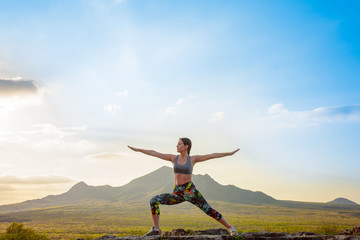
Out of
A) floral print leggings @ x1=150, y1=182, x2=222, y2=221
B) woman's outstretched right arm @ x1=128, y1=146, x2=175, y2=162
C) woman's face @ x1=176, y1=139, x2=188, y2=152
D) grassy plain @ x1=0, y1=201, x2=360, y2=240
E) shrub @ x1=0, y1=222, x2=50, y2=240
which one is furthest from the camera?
grassy plain @ x1=0, y1=201, x2=360, y2=240

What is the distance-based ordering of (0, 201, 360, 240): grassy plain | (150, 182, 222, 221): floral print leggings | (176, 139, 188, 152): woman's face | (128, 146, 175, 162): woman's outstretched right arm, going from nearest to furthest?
(150, 182, 222, 221): floral print leggings, (176, 139, 188, 152): woman's face, (128, 146, 175, 162): woman's outstretched right arm, (0, 201, 360, 240): grassy plain

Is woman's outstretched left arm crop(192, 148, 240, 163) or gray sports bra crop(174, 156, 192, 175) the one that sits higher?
woman's outstretched left arm crop(192, 148, 240, 163)

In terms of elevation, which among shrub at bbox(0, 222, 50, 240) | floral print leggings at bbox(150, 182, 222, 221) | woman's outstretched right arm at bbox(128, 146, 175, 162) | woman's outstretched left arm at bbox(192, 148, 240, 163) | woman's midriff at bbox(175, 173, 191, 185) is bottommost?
shrub at bbox(0, 222, 50, 240)

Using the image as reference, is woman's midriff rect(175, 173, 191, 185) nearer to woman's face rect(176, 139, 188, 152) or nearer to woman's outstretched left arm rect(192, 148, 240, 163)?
woman's outstretched left arm rect(192, 148, 240, 163)

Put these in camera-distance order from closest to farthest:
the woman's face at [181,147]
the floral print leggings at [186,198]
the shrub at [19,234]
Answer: the floral print leggings at [186,198] < the woman's face at [181,147] < the shrub at [19,234]

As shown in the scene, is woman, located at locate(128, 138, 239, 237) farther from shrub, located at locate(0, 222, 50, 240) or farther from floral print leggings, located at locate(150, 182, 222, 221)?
shrub, located at locate(0, 222, 50, 240)

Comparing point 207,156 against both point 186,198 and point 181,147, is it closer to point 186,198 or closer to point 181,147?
point 181,147

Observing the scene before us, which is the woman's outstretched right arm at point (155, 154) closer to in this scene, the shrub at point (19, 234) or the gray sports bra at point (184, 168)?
the gray sports bra at point (184, 168)

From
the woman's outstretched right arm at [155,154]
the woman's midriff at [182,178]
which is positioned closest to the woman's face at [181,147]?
the woman's outstretched right arm at [155,154]

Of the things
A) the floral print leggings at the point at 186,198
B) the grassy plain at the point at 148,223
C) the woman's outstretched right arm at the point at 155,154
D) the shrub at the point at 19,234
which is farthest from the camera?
the grassy plain at the point at 148,223

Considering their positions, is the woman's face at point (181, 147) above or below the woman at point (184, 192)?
above

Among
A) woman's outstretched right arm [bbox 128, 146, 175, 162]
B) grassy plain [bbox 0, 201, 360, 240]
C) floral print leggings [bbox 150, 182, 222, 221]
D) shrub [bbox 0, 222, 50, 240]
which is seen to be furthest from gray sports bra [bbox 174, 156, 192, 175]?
grassy plain [bbox 0, 201, 360, 240]

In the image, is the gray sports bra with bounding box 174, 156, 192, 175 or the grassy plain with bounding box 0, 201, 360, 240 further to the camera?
the grassy plain with bounding box 0, 201, 360, 240

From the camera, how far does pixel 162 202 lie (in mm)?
8000
